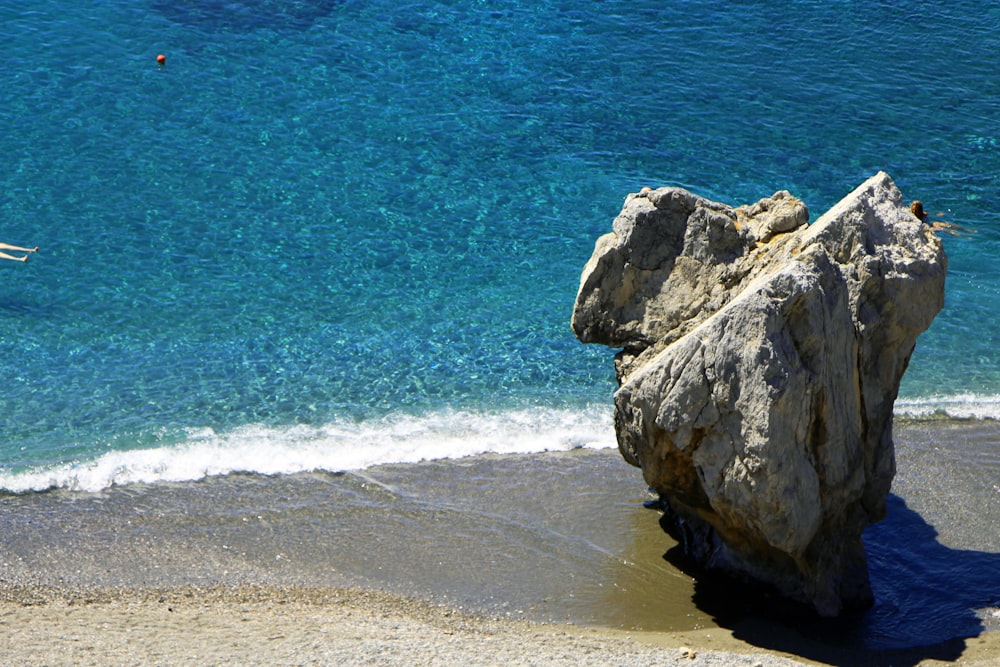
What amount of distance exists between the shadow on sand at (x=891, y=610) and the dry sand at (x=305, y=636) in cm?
19

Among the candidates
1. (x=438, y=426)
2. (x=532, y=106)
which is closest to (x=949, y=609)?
(x=438, y=426)

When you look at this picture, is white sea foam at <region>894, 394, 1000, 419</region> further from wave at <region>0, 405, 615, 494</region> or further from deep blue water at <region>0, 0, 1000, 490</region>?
wave at <region>0, 405, 615, 494</region>

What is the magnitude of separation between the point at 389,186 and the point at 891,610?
42.0 feet

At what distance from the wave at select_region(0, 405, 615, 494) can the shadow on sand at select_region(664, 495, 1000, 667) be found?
3.11 meters

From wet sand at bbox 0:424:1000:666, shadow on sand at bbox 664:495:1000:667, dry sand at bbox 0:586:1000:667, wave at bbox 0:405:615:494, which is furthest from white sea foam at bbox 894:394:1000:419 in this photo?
dry sand at bbox 0:586:1000:667

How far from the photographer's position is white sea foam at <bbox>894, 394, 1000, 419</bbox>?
608 inches

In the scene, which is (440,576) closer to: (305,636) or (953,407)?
(305,636)

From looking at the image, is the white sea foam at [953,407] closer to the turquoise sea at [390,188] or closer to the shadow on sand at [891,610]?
the turquoise sea at [390,188]

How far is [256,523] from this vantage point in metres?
12.6

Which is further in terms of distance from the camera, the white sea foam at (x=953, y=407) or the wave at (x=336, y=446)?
the white sea foam at (x=953, y=407)

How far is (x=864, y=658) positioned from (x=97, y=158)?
54.1 ft

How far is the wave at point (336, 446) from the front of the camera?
1352cm

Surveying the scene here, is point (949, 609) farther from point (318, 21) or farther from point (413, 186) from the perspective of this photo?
point (318, 21)

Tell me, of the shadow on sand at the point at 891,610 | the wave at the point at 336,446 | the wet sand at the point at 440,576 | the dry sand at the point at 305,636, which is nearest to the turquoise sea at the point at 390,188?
the wave at the point at 336,446
